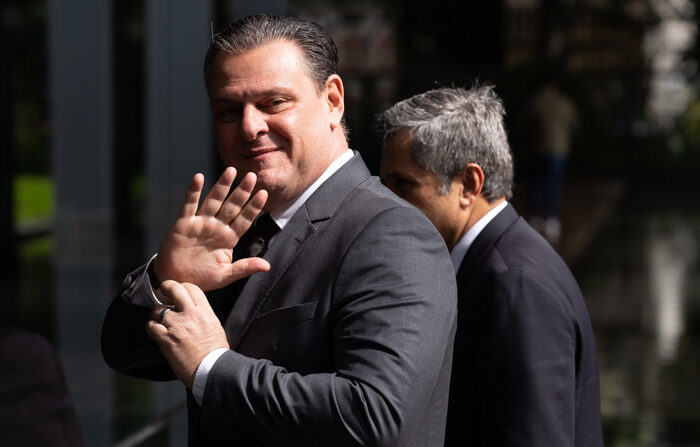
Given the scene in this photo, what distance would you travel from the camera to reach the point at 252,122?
82.4 inches

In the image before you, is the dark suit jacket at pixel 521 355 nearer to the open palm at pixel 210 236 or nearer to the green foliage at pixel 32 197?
the open palm at pixel 210 236

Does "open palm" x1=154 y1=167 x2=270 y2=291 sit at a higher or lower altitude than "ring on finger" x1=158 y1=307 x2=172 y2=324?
higher

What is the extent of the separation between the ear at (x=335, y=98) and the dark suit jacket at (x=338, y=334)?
0.10 meters

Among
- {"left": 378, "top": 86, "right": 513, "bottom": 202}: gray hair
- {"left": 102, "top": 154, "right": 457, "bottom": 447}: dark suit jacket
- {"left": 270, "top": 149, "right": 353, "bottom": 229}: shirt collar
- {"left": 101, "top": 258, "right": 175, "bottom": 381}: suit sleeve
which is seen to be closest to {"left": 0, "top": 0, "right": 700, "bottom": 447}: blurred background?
{"left": 378, "top": 86, "right": 513, "bottom": 202}: gray hair

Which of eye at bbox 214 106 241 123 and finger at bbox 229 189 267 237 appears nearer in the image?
finger at bbox 229 189 267 237

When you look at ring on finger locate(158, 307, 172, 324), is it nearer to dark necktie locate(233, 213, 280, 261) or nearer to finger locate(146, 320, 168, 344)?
finger locate(146, 320, 168, 344)

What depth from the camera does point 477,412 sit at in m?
2.63

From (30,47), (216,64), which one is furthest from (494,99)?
(30,47)

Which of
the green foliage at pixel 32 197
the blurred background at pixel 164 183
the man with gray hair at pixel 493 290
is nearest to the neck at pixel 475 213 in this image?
the man with gray hair at pixel 493 290

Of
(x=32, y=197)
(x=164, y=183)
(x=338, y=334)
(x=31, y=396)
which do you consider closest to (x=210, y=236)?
(x=338, y=334)

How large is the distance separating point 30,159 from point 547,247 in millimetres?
9843

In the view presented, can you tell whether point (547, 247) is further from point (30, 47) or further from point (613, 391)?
point (30, 47)

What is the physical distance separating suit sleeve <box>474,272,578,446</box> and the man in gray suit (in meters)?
0.46

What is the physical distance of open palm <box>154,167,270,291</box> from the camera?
6.65 ft
